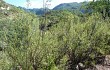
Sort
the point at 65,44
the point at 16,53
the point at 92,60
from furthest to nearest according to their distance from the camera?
the point at 92,60, the point at 65,44, the point at 16,53

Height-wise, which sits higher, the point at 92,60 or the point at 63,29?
the point at 63,29

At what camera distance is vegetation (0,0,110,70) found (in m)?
13.6

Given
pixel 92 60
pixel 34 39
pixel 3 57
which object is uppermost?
pixel 34 39

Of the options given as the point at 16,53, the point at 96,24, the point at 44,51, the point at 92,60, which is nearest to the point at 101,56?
the point at 92,60

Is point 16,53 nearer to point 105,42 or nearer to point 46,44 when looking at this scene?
point 46,44

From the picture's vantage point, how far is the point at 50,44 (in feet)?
46.5

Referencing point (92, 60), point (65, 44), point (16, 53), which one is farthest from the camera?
point (92, 60)

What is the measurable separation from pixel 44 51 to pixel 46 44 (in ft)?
1.22

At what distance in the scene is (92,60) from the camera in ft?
59.4

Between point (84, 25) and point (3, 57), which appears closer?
point (3, 57)

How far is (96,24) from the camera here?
61.5ft

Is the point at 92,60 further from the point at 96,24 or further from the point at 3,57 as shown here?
the point at 3,57

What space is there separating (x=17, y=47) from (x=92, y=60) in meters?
6.11

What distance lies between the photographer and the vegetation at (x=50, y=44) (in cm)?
1360
